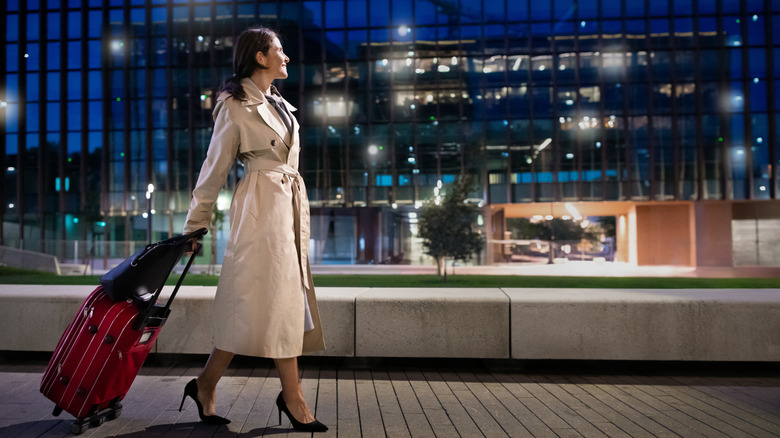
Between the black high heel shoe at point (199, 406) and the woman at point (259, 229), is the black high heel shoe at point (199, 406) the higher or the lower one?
the lower one

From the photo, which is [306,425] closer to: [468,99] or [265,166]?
[265,166]

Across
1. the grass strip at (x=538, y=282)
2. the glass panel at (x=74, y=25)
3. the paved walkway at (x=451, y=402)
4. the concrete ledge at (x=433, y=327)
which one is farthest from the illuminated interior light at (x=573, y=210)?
the glass panel at (x=74, y=25)

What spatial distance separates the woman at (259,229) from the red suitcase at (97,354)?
321 millimetres

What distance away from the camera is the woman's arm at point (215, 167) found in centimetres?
334

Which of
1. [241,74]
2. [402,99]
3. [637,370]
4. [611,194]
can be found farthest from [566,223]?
[241,74]

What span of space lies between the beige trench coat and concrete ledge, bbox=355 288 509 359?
185 centimetres

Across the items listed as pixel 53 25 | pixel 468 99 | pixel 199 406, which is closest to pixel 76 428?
pixel 199 406

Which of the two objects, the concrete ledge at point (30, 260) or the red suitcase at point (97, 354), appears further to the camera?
the concrete ledge at point (30, 260)

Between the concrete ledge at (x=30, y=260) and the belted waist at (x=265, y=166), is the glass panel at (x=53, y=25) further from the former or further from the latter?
the belted waist at (x=265, y=166)

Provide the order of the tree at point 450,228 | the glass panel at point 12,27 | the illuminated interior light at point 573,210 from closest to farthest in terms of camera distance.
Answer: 1. the tree at point 450,228
2. the illuminated interior light at point 573,210
3. the glass panel at point 12,27

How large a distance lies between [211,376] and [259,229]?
3.15 feet

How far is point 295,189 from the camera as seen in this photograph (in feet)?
11.6

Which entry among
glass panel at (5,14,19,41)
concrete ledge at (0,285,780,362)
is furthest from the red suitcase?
glass panel at (5,14,19,41)

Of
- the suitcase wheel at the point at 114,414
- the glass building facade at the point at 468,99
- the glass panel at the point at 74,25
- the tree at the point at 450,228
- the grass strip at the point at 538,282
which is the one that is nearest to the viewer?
the suitcase wheel at the point at 114,414
